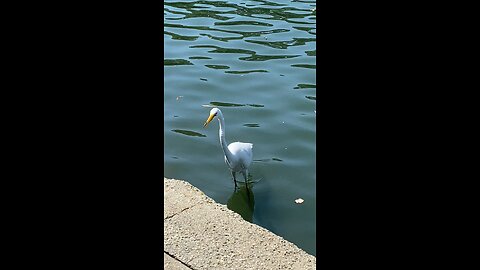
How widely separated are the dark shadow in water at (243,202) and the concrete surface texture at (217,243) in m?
1.46

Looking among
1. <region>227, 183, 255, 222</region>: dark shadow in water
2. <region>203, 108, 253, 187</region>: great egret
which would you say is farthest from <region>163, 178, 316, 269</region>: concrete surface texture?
<region>203, 108, 253, 187</region>: great egret

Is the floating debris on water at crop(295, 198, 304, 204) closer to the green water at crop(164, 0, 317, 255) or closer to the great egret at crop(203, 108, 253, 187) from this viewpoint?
the green water at crop(164, 0, 317, 255)

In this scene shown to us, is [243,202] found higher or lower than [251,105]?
lower

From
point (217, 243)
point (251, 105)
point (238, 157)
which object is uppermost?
point (251, 105)

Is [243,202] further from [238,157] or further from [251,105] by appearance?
[251,105]

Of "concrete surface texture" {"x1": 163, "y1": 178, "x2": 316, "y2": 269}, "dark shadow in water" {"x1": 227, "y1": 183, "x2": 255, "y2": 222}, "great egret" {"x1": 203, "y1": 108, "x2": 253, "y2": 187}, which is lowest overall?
"dark shadow in water" {"x1": 227, "y1": 183, "x2": 255, "y2": 222}

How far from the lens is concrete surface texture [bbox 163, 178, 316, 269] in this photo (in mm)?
2756

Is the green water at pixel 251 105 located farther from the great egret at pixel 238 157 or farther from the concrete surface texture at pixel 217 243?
the concrete surface texture at pixel 217 243

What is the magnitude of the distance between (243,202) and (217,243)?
6.75 feet

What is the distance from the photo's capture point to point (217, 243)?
115 inches

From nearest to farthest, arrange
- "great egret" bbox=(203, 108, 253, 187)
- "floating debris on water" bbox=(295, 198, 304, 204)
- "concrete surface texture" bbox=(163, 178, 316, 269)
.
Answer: "concrete surface texture" bbox=(163, 178, 316, 269) → "floating debris on water" bbox=(295, 198, 304, 204) → "great egret" bbox=(203, 108, 253, 187)

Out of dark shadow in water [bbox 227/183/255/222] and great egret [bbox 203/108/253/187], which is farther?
great egret [bbox 203/108/253/187]

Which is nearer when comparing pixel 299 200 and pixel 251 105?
pixel 299 200

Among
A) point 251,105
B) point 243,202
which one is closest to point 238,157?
point 243,202
